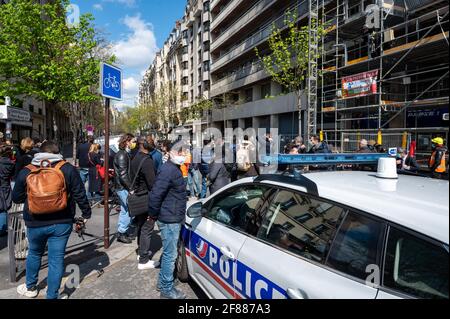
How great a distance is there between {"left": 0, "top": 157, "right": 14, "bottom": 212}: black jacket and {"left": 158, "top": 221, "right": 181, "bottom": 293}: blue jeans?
3421 mm

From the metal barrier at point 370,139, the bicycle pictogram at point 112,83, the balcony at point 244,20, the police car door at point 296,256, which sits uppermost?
the balcony at point 244,20

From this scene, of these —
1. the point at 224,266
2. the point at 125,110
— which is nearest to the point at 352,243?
the point at 224,266

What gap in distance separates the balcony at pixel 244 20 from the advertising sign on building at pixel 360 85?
45.1 ft

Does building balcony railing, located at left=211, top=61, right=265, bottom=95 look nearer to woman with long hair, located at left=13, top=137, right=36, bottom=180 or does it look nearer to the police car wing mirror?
woman with long hair, located at left=13, top=137, right=36, bottom=180

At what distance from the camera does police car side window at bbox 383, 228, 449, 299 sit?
56.6 inches

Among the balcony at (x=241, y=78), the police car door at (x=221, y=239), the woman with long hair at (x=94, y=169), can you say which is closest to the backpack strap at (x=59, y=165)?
the police car door at (x=221, y=239)

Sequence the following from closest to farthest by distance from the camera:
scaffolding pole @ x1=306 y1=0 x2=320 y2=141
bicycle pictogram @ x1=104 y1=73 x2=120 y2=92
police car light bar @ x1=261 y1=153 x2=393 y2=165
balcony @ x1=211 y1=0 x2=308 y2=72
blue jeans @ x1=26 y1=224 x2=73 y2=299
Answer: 1. police car light bar @ x1=261 y1=153 x2=393 y2=165
2. blue jeans @ x1=26 y1=224 x2=73 y2=299
3. bicycle pictogram @ x1=104 y1=73 x2=120 y2=92
4. scaffolding pole @ x1=306 y1=0 x2=320 y2=141
5. balcony @ x1=211 y1=0 x2=308 y2=72

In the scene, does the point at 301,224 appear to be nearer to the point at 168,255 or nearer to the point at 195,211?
the point at 195,211

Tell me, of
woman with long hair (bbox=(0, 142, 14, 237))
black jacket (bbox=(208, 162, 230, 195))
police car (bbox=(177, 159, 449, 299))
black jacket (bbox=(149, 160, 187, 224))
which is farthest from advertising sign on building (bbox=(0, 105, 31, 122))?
police car (bbox=(177, 159, 449, 299))

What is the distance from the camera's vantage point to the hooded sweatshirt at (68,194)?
3045 mm

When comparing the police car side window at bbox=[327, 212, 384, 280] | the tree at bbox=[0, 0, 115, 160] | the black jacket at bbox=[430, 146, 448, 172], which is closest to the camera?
the police car side window at bbox=[327, 212, 384, 280]

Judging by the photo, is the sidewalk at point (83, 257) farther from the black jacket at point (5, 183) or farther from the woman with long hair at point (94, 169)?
the woman with long hair at point (94, 169)

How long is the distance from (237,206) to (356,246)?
143cm

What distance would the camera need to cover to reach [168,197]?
3.31 m
